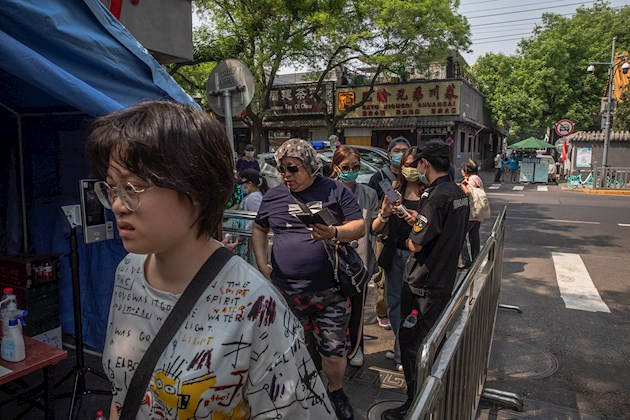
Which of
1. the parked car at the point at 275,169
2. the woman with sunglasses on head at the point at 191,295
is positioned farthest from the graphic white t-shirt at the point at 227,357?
the parked car at the point at 275,169

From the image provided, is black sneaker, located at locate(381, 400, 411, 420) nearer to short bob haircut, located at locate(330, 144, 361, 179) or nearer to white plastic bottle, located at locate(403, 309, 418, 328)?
white plastic bottle, located at locate(403, 309, 418, 328)

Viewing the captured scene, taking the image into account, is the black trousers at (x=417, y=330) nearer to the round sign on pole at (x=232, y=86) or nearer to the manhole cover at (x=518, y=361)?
the manhole cover at (x=518, y=361)

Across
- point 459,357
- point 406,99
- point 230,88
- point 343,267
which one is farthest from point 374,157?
point 406,99

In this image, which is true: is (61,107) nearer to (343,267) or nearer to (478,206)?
(343,267)

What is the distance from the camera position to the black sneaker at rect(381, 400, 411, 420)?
3082 mm

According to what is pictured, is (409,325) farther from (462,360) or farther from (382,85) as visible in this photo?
(382,85)

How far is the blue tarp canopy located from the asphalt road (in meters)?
3.50

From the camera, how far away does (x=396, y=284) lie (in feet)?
12.9

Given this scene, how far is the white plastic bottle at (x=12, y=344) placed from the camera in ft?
8.04

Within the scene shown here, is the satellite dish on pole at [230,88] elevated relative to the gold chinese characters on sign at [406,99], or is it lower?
lower

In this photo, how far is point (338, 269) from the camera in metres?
2.91

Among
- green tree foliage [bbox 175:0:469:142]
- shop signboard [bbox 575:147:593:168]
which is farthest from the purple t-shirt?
shop signboard [bbox 575:147:593:168]

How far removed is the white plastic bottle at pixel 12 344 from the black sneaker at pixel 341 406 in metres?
1.90

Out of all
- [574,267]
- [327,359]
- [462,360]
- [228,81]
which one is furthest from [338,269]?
[574,267]
